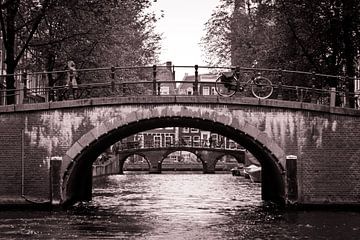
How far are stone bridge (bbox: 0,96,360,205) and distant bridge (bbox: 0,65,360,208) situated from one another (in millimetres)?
27

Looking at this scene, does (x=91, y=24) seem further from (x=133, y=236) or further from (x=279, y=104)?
(x=133, y=236)

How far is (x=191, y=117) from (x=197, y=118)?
0.18 meters

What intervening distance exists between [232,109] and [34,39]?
32.3 feet

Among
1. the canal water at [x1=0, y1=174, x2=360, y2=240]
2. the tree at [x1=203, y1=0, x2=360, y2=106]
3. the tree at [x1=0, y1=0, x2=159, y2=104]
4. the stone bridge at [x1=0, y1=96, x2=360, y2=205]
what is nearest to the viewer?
the canal water at [x1=0, y1=174, x2=360, y2=240]

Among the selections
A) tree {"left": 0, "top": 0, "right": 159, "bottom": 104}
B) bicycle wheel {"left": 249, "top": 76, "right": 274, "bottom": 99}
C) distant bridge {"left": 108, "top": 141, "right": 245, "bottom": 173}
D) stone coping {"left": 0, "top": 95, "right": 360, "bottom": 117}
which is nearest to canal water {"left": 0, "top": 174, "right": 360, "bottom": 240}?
stone coping {"left": 0, "top": 95, "right": 360, "bottom": 117}

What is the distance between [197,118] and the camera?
2250cm

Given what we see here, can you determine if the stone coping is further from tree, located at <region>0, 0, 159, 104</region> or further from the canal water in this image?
the canal water

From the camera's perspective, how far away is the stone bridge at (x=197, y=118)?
72.3 feet

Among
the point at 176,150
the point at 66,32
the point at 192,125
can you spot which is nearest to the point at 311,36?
the point at 192,125

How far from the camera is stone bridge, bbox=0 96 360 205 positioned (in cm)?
2203

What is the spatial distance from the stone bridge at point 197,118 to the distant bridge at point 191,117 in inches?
1.1

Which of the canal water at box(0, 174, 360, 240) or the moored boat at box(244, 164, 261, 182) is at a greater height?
the moored boat at box(244, 164, 261, 182)

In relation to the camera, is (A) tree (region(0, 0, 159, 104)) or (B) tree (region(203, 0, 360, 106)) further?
(B) tree (region(203, 0, 360, 106))

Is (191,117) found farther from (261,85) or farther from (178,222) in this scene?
(178,222)
